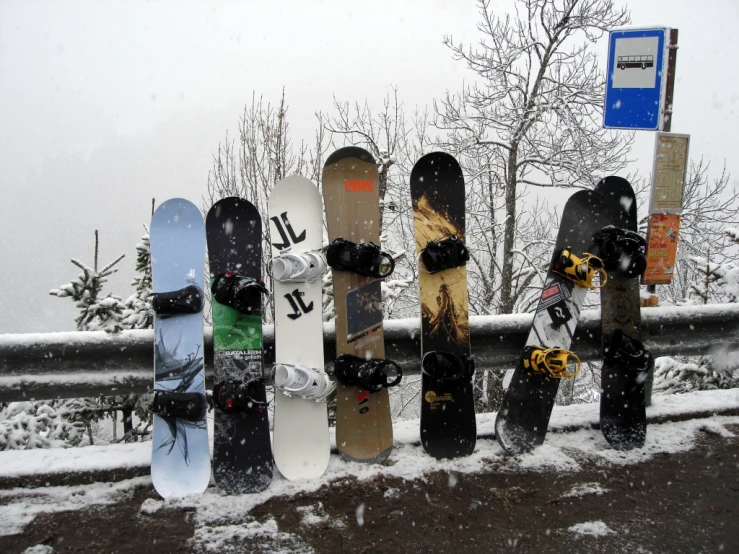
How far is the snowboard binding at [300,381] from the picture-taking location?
2525 millimetres

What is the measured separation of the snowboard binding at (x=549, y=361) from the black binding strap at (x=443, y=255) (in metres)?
0.62

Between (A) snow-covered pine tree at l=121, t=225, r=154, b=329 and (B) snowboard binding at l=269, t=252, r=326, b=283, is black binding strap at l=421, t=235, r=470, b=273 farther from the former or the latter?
(A) snow-covered pine tree at l=121, t=225, r=154, b=329

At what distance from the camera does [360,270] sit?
273cm

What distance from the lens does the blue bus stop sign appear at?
3150mm

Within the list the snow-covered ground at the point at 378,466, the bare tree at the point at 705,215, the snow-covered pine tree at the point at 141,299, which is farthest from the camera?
the bare tree at the point at 705,215

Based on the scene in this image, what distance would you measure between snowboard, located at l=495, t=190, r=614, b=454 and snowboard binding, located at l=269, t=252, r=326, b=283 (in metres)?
1.24

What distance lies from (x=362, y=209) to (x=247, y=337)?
0.92 m

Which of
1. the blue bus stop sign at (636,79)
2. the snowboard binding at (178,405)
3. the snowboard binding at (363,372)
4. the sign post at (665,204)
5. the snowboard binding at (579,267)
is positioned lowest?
the snowboard binding at (178,405)

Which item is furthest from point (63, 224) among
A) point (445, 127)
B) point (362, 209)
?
point (362, 209)

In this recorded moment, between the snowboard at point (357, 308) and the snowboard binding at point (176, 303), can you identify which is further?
the snowboard at point (357, 308)

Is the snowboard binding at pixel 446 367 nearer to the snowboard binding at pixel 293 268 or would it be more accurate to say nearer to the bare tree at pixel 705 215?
the snowboard binding at pixel 293 268

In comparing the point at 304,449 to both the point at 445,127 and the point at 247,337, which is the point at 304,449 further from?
the point at 445,127

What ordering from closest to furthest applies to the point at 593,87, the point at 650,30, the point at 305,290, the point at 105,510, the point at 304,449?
the point at 105,510 → the point at 304,449 → the point at 305,290 → the point at 650,30 → the point at 593,87

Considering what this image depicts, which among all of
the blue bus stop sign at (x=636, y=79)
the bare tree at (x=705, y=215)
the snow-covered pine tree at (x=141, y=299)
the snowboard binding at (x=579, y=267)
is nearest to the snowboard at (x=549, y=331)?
the snowboard binding at (x=579, y=267)
